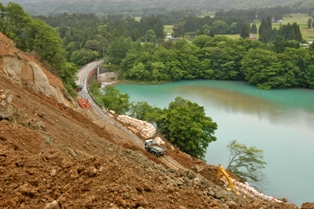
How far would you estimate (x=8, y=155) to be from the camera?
6672 millimetres

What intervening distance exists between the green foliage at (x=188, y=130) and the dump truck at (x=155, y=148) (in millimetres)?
3876

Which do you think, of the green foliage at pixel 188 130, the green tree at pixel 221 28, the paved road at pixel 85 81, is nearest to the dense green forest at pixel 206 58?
the paved road at pixel 85 81

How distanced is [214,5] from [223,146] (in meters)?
154

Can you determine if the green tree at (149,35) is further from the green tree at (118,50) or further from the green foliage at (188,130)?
the green foliage at (188,130)

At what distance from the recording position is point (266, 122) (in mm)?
28688

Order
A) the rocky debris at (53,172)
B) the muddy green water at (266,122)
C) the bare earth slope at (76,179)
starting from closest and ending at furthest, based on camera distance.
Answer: the bare earth slope at (76,179)
the rocky debris at (53,172)
the muddy green water at (266,122)

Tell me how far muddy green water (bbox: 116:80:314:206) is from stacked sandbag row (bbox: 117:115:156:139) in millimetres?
4011

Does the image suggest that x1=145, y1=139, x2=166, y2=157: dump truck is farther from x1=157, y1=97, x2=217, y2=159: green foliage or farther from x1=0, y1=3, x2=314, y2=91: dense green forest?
x1=0, y1=3, x2=314, y2=91: dense green forest

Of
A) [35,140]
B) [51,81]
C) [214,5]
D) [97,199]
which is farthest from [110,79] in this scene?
[214,5]

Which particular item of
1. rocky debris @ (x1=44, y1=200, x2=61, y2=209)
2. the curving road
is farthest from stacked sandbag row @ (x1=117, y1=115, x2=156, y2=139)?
rocky debris @ (x1=44, y1=200, x2=61, y2=209)

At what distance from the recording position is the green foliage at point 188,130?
798 inches

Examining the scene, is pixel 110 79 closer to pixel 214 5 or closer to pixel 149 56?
pixel 149 56

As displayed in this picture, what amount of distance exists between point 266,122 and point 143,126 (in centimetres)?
1252

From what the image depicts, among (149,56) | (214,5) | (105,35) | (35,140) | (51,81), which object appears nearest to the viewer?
(35,140)
